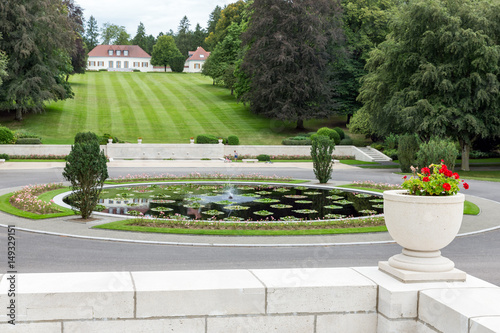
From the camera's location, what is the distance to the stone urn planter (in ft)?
21.1

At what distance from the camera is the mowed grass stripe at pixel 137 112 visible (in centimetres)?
6028

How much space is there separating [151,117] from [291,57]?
20.2 meters

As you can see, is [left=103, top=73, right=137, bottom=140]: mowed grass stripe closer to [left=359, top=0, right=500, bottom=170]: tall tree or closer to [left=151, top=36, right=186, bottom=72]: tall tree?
[left=359, top=0, right=500, bottom=170]: tall tree

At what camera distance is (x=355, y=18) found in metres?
67.1

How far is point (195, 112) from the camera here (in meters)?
71.1

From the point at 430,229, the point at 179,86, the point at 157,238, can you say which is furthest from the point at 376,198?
the point at 179,86

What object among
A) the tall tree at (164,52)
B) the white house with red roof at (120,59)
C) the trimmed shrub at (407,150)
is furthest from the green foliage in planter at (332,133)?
the white house with red roof at (120,59)

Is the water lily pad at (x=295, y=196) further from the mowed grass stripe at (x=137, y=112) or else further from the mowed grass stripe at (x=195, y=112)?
the mowed grass stripe at (x=195, y=112)

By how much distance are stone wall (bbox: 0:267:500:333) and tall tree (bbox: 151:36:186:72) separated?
130968mm

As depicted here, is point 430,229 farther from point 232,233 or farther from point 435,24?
point 435,24

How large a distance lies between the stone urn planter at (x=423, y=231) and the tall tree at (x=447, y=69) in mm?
33540

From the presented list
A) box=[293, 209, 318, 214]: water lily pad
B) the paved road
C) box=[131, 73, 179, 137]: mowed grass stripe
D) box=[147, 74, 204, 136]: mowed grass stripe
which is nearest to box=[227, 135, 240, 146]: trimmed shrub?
box=[147, 74, 204, 136]: mowed grass stripe

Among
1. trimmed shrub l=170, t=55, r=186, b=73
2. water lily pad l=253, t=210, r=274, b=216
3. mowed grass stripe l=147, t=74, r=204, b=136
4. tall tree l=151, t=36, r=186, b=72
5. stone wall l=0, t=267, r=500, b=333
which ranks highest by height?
tall tree l=151, t=36, r=186, b=72

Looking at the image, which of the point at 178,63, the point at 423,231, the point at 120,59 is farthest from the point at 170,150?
the point at 120,59
